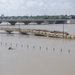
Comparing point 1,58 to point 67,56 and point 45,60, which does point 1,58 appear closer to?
point 45,60

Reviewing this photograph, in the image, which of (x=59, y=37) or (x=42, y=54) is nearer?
(x=42, y=54)

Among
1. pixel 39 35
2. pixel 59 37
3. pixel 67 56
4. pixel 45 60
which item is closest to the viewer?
pixel 45 60

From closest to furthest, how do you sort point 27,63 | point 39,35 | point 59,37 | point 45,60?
point 27,63 → point 45,60 → point 59,37 → point 39,35

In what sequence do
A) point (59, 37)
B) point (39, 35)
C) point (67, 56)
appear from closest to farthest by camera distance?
point (67, 56)
point (59, 37)
point (39, 35)

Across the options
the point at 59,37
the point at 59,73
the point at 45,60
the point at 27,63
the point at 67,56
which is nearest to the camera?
the point at 59,73

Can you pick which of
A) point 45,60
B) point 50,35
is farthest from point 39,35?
point 45,60

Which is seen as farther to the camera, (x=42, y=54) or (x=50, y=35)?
(x=50, y=35)

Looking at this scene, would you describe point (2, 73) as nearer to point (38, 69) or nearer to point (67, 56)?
point (38, 69)

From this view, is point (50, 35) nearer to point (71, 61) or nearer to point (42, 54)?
point (42, 54)

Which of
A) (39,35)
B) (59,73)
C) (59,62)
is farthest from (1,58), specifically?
(39,35)
